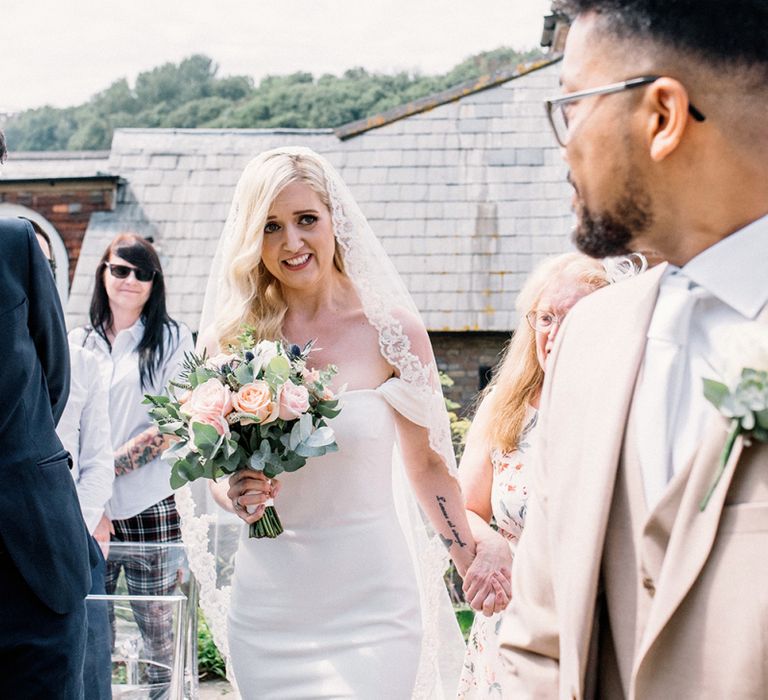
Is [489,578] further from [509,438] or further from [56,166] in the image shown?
[56,166]

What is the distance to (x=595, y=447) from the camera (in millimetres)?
1610

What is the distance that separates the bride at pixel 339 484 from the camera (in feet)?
12.0

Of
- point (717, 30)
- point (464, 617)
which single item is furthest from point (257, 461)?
point (464, 617)

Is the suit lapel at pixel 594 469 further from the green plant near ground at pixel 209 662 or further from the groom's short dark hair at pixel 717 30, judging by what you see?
the green plant near ground at pixel 209 662

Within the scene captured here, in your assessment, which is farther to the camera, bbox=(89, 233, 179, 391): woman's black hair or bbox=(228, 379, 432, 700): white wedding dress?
bbox=(89, 233, 179, 391): woman's black hair

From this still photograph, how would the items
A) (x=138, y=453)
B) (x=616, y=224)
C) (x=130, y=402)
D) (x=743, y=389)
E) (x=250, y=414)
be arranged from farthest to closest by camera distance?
(x=130, y=402) < (x=138, y=453) < (x=250, y=414) < (x=616, y=224) < (x=743, y=389)

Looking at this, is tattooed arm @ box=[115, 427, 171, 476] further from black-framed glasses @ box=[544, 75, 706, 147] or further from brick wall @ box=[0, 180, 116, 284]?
brick wall @ box=[0, 180, 116, 284]

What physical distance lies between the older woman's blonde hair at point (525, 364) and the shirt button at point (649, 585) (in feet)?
7.09

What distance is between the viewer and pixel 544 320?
3664 millimetres

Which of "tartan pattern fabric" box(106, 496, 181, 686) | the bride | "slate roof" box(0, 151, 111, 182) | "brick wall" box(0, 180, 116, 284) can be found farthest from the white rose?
"slate roof" box(0, 151, 111, 182)

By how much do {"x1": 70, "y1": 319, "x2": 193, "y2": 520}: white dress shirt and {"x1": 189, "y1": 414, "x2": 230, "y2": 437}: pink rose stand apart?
227 cm

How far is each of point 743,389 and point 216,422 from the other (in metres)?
2.17

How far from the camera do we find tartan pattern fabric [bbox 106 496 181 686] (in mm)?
4445

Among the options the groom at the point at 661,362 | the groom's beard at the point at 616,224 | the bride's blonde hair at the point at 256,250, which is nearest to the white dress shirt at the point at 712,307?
the groom at the point at 661,362
